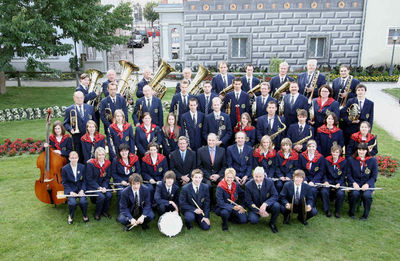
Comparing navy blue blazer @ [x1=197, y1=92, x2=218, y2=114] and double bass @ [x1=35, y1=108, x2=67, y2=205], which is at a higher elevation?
navy blue blazer @ [x1=197, y1=92, x2=218, y2=114]

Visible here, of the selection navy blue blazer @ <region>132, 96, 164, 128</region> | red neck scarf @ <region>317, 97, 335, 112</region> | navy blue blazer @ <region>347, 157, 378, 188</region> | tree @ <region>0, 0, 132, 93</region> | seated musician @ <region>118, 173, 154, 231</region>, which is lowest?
seated musician @ <region>118, 173, 154, 231</region>

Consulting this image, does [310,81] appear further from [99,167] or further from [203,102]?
[99,167]

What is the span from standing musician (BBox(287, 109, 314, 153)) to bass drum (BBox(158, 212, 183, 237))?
2694 mm

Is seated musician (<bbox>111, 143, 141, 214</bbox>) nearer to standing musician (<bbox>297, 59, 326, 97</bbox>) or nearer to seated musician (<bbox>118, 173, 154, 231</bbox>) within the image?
seated musician (<bbox>118, 173, 154, 231</bbox>)

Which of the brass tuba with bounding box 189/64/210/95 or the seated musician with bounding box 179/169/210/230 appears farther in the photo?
the brass tuba with bounding box 189/64/210/95

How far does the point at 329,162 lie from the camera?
6344 mm

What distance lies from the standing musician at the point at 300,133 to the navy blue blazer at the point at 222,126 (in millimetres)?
1191

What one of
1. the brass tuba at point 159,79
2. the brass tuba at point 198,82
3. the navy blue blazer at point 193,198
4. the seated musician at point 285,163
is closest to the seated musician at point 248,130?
the seated musician at point 285,163

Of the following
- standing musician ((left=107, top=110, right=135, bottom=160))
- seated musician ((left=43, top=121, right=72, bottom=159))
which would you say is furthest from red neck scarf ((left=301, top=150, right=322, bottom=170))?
seated musician ((left=43, top=121, right=72, bottom=159))

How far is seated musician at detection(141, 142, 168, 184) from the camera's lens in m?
6.37

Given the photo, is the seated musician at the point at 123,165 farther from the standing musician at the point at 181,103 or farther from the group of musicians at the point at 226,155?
the standing musician at the point at 181,103

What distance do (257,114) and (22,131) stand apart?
7642 mm

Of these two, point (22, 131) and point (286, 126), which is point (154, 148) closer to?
point (286, 126)

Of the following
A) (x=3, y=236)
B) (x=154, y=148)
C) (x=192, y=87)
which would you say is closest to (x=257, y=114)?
(x=192, y=87)
